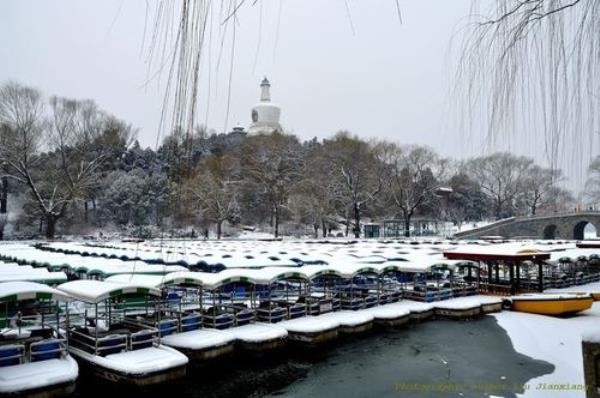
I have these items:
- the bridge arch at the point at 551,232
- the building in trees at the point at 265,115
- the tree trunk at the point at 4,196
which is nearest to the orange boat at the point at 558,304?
the bridge arch at the point at 551,232

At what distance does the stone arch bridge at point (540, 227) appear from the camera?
56869mm

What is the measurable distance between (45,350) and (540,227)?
60.7 m

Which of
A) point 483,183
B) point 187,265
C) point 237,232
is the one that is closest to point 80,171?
point 237,232

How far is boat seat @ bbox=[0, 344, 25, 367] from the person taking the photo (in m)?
9.75

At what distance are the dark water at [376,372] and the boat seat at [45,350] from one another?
0.95 m

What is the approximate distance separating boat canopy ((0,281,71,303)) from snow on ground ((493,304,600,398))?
32.6 ft

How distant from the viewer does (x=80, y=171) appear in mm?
47812

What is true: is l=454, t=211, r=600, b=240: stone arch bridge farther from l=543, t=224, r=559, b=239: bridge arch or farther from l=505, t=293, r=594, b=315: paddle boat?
l=505, t=293, r=594, b=315: paddle boat

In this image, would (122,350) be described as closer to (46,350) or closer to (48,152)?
(46,350)

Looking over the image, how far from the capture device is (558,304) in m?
17.8

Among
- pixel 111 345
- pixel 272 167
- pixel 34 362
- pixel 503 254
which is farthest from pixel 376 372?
pixel 272 167

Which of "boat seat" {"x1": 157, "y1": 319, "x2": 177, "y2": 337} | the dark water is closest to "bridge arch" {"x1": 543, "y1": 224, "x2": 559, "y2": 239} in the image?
the dark water

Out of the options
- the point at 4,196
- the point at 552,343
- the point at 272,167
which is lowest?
the point at 552,343

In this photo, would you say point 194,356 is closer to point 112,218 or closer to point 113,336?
point 113,336
